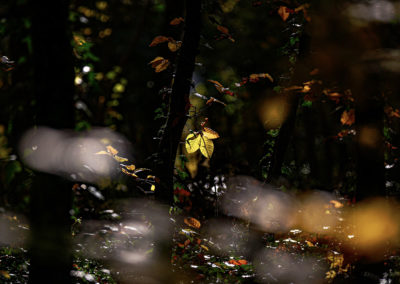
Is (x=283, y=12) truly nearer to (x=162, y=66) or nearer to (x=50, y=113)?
(x=162, y=66)

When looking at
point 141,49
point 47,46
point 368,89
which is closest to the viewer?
point 47,46

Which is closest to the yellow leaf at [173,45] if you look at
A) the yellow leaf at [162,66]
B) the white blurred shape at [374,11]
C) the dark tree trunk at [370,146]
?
the yellow leaf at [162,66]

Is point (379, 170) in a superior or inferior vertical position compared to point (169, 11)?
inferior

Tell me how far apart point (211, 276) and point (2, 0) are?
412 centimetres

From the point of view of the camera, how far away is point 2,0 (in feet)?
8.54

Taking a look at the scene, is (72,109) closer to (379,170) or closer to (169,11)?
(379,170)

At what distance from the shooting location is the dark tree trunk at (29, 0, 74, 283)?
8.30 feet

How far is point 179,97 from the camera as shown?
3.90 meters

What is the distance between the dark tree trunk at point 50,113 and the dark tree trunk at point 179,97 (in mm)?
1415

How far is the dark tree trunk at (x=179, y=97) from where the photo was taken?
3.86 meters

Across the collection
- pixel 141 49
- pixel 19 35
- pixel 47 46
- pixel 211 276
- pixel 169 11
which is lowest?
pixel 211 276

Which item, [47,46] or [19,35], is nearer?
[47,46]

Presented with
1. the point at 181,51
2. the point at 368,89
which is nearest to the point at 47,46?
the point at 181,51

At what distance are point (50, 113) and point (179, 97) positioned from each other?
63.4 inches
